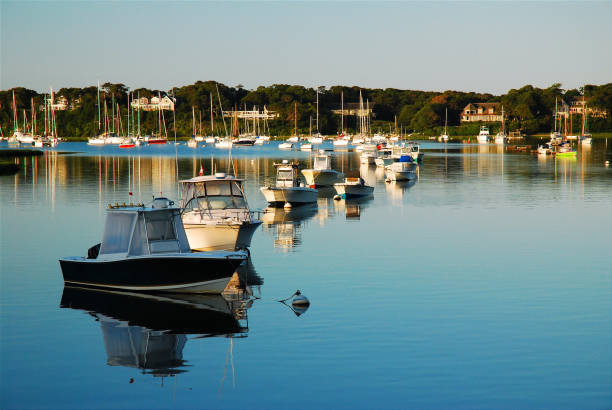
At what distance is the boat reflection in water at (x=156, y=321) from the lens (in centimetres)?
2158

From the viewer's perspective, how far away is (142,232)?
28266mm

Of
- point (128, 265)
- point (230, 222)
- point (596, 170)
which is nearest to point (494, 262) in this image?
point (230, 222)

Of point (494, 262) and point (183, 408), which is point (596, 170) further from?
Result: point (183, 408)

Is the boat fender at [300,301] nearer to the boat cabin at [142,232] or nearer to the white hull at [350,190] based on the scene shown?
the boat cabin at [142,232]

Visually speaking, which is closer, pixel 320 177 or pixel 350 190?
pixel 350 190

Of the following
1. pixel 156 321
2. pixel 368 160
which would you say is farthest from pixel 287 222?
pixel 368 160

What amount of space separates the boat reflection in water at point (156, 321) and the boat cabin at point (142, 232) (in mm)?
1735

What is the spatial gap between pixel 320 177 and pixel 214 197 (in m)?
41.5

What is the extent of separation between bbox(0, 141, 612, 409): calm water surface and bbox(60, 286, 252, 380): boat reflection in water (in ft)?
0.25

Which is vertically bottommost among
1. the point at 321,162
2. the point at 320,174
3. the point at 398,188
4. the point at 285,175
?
the point at 398,188

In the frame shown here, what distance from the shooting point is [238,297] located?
28719 mm

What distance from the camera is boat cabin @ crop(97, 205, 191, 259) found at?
28.2 m

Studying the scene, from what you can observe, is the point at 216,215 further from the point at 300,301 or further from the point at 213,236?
the point at 300,301

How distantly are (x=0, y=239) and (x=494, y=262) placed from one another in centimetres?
2757
